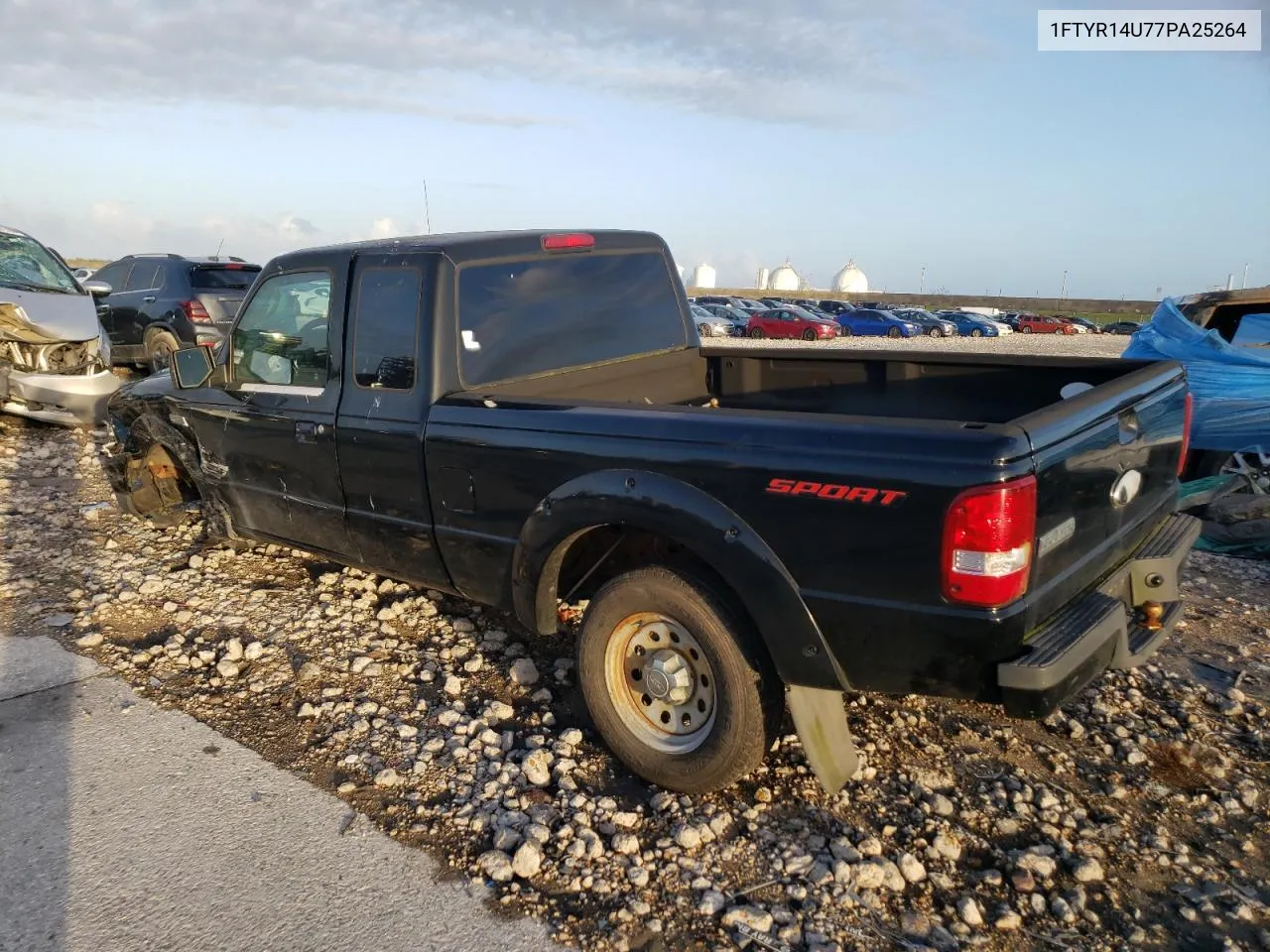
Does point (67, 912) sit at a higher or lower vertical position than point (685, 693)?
lower

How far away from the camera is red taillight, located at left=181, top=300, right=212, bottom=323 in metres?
11.4

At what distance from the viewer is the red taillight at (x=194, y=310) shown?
37.5 feet

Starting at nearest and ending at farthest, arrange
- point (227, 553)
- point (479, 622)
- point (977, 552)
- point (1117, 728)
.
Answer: point (977, 552), point (1117, 728), point (479, 622), point (227, 553)

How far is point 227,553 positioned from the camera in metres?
5.65

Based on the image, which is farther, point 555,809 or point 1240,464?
point 1240,464

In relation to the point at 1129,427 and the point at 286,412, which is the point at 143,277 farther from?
the point at 1129,427

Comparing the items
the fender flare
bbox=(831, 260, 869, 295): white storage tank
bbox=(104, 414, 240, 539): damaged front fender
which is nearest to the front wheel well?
bbox=(104, 414, 240, 539): damaged front fender

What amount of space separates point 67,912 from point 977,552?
Result: 9.40 feet

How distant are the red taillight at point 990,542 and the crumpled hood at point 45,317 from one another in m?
9.37

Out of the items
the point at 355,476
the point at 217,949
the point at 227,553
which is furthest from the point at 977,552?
the point at 227,553

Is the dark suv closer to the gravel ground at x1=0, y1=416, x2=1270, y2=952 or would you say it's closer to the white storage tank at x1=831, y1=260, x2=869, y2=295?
the gravel ground at x1=0, y1=416, x2=1270, y2=952

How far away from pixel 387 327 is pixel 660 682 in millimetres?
1953

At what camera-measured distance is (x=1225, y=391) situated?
6168 millimetres

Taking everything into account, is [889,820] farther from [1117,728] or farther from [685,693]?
[1117,728]
